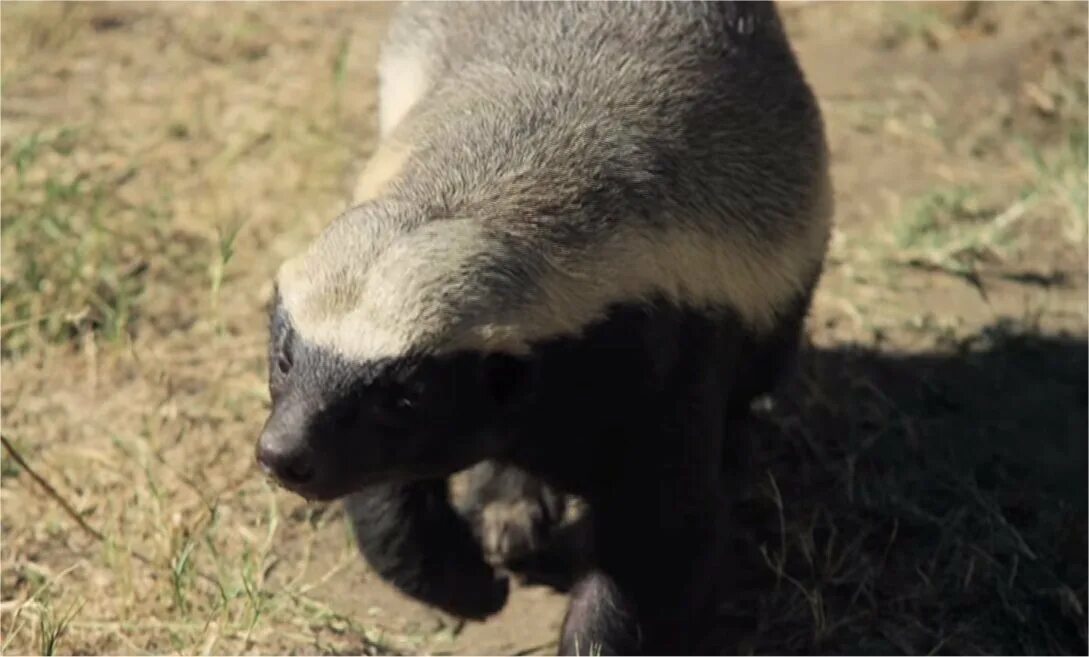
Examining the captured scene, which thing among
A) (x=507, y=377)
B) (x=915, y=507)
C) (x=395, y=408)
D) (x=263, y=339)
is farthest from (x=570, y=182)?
(x=263, y=339)

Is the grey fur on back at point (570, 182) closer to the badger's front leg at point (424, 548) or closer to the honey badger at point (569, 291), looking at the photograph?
the honey badger at point (569, 291)

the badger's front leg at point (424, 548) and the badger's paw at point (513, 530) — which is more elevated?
the badger's front leg at point (424, 548)

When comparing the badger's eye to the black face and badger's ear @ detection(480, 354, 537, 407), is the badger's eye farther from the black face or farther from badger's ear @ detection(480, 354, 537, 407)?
badger's ear @ detection(480, 354, 537, 407)

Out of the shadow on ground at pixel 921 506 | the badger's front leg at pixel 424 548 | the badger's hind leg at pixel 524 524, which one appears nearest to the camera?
the badger's front leg at pixel 424 548

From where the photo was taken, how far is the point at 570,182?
384cm

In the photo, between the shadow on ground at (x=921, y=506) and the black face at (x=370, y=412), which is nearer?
the black face at (x=370, y=412)

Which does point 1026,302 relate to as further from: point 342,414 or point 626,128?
point 342,414

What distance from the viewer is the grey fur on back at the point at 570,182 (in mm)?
3498

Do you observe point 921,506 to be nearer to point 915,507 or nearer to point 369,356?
point 915,507

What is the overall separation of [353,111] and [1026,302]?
2749 millimetres

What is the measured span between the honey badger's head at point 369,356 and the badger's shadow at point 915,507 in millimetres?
A: 875

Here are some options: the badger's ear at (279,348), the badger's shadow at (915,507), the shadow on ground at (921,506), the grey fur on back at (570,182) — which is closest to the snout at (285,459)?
the badger's ear at (279,348)

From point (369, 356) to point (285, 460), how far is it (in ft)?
0.90

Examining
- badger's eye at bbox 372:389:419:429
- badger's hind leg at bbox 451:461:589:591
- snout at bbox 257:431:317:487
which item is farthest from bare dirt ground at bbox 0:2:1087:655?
badger's eye at bbox 372:389:419:429
